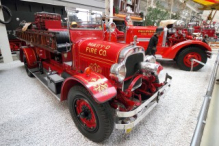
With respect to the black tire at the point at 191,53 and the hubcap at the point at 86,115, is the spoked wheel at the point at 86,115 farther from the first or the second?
the black tire at the point at 191,53

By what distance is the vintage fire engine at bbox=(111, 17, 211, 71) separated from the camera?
14.7ft

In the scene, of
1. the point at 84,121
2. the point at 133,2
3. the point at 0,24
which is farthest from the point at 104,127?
the point at 133,2

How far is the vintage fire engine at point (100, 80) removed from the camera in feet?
4.99

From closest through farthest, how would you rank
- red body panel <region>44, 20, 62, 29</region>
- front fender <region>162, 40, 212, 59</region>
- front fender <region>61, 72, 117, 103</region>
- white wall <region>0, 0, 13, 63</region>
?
front fender <region>61, 72, 117, 103</region>
red body panel <region>44, 20, 62, 29</region>
front fender <region>162, 40, 212, 59</region>
white wall <region>0, 0, 13, 63</region>

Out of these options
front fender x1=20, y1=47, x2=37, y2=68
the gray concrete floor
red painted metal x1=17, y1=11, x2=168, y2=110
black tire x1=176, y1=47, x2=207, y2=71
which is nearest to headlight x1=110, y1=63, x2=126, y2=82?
red painted metal x1=17, y1=11, x2=168, y2=110

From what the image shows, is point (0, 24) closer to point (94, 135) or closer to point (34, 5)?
point (34, 5)

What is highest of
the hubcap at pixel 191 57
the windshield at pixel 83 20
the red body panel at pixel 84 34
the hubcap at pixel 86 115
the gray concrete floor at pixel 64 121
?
the windshield at pixel 83 20

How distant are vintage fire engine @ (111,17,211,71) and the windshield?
2054mm

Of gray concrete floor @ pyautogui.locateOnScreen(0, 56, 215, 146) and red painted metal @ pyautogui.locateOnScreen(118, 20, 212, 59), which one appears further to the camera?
red painted metal @ pyautogui.locateOnScreen(118, 20, 212, 59)

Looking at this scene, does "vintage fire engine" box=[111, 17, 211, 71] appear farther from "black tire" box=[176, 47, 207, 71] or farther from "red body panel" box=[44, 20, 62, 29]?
"red body panel" box=[44, 20, 62, 29]

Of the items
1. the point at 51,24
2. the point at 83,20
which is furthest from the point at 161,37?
the point at 51,24

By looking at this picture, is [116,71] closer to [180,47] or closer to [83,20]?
[83,20]

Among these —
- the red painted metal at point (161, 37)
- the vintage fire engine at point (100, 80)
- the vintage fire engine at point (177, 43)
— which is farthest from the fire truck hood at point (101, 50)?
the red painted metal at point (161, 37)

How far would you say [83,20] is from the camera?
2607 mm
